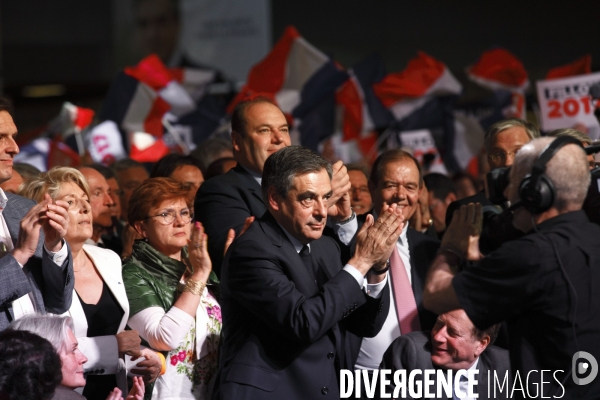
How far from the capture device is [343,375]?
344cm

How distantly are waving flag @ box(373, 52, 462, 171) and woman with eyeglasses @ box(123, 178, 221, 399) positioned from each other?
5.48m

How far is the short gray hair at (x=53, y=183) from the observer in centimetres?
403

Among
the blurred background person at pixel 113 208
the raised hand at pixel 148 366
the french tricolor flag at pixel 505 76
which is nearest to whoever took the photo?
the raised hand at pixel 148 366

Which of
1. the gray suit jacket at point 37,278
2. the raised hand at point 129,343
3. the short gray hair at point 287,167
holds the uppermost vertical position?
the short gray hair at point 287,167

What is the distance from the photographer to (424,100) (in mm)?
9555

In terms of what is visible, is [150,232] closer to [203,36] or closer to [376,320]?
[376,320]

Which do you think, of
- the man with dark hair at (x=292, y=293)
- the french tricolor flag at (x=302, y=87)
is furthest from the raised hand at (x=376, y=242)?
the french tricolor flag at (x=302, y=87)

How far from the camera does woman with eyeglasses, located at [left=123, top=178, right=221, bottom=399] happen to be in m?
3.70

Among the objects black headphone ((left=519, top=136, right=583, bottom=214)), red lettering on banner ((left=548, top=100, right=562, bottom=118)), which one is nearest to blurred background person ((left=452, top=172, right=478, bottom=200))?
red lettering on banner ((left=548, top=100, right=562, bottom=118))

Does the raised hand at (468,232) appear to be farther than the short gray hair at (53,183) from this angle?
No

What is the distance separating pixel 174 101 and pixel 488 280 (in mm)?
6752

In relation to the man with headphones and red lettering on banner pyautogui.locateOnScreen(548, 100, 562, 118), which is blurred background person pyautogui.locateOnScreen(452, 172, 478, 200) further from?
the man with headphones

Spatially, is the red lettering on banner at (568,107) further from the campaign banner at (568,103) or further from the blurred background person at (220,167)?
the blurred background person at (220,167)

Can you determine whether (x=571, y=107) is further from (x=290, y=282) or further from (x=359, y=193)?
(x=290, y=282)
